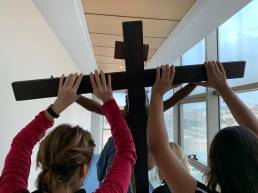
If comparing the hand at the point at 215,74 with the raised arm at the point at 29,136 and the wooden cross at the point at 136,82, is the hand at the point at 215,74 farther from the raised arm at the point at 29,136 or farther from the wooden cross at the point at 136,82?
the raised arm at the point at 29,136

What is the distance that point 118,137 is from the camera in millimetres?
811

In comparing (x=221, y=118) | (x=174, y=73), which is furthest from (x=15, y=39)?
(x=221, y=118)

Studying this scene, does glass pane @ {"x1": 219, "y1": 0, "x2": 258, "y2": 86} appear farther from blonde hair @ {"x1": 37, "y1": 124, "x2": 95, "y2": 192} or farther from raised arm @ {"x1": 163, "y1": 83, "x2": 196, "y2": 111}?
blonde hair @ {"x1": 37, "y1": 124, "x2": 95, "y2": 192}

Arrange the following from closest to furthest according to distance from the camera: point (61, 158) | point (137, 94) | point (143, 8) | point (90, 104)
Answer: point (61, 158) < point (137, 94) < point (90, 104) < point (143, 8)

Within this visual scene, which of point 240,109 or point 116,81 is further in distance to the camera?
point 240,109

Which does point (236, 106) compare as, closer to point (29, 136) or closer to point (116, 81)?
point (116, 81)

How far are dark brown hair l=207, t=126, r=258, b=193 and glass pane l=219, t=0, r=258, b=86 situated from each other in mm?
1626

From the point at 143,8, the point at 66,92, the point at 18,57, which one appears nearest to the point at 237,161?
the point at 66,92

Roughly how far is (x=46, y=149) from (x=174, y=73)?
0.47 m

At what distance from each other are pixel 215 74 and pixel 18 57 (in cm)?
119

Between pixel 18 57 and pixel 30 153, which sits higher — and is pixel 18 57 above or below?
above

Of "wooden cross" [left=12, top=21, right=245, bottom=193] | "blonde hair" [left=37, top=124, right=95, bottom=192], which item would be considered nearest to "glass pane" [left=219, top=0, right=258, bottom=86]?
"wooden cross" [left=12, top=21, right=245, bottom=193]

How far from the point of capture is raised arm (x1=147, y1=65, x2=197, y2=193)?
0.84 meters

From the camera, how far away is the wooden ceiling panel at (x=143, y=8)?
2.06 m
